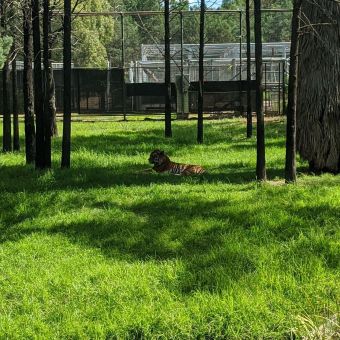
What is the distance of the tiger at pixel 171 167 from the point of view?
404 inches

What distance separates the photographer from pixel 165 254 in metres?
5.86

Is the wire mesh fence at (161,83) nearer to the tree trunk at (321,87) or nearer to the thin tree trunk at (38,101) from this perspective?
the thin tree trunk at (38,101)

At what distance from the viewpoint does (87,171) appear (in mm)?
10461

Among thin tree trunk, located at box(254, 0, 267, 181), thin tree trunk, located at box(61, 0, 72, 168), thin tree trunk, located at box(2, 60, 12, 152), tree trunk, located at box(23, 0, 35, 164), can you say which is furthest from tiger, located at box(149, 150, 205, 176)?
thin tree trunk, located at box(2, 60, 12, 152)

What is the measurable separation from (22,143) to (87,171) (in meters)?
6.15

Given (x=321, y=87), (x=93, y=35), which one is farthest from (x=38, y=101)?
(x=93, y=35)

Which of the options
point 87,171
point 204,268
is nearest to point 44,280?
point 204,268

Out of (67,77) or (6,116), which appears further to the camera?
(6,116)

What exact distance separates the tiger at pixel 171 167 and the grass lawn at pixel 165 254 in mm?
350

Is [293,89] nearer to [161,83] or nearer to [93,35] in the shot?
[161,83]

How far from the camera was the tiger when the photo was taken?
1026 cm

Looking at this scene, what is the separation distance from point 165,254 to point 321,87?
19.4 ft

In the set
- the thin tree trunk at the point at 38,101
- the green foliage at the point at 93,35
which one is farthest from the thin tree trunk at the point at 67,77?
the green foliage at the point at 93,35

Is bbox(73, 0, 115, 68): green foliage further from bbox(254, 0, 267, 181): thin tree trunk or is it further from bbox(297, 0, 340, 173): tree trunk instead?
bbox(254, 0, 267, 181): thin tree trunk
